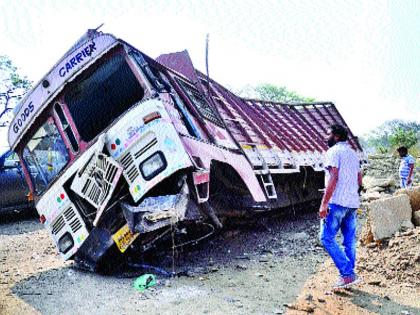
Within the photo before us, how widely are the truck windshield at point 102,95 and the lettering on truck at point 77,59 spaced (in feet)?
0.48

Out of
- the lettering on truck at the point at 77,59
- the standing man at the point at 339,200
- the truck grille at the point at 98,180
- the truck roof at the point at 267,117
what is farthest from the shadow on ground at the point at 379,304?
the lettering on truck at the point at 77,59

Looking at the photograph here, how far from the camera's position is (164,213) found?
3738 mm

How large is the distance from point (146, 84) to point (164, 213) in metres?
1.31

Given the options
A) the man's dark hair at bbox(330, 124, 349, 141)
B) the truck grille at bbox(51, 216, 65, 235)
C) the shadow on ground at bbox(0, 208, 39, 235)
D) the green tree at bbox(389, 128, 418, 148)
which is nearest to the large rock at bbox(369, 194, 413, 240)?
the man's dark hair at bbox(330, 124, 349, 141)

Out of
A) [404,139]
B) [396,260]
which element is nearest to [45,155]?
[396,260]

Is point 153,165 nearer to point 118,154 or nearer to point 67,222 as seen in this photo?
point 118,154

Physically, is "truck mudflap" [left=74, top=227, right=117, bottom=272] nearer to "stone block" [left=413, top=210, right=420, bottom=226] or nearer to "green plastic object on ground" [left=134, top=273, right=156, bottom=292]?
"green plastic object on ground" [left=134, top=273, right=156, bottom=292]

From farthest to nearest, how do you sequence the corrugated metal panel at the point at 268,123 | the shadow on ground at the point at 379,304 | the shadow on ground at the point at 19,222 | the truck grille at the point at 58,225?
the shadow on ground at the point at 19,222
the corrugated metal panel at the point at 268,123
the truck grille at the point at 58,225
the shadow on ground at the point at 379,304

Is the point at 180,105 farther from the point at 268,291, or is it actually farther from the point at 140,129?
the point at 268,291

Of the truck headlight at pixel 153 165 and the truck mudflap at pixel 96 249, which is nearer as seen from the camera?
the truck headlight at pixel 153 165

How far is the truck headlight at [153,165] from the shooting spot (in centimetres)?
368

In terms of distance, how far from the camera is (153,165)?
3.71m

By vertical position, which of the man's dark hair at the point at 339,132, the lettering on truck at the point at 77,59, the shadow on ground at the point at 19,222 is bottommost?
the shadow on ground at the point at 19,222

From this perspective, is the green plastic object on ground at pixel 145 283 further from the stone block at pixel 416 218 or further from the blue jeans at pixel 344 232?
the stone block at pixel 416 218
